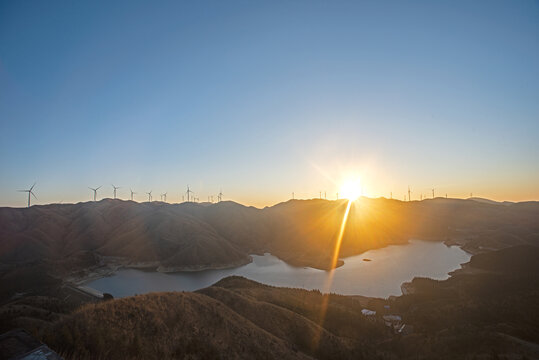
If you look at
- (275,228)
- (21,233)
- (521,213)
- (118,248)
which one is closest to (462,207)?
(521,213)

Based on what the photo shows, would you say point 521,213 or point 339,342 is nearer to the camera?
point 339,342

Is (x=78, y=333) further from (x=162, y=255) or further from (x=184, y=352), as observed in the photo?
(x=162, y=255)

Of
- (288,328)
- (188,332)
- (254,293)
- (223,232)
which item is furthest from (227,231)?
(188,332)

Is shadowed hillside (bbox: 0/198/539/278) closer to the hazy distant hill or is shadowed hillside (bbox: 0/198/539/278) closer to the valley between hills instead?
the hazy distant hill

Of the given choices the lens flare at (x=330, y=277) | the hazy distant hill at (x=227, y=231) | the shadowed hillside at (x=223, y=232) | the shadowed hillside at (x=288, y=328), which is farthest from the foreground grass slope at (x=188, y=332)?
the shadowed hillside at (x=223, y=232)

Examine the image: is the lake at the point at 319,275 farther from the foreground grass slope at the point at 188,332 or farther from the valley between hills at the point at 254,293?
the foreground grass slope at the point at 188,332

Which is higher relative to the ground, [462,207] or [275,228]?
[462,207]

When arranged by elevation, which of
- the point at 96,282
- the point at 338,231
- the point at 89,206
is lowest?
the point at 96,282
